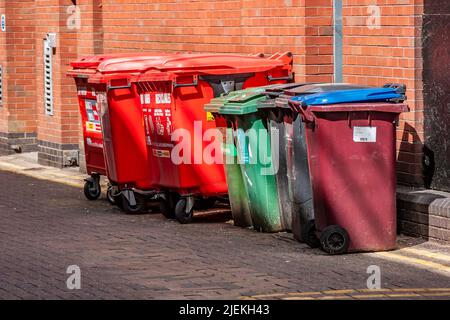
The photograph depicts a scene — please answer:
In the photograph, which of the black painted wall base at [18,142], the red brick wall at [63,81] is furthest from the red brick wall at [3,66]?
the red brick wall at [63,81]

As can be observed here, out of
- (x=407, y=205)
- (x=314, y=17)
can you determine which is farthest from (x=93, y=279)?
(x=314, y=17)

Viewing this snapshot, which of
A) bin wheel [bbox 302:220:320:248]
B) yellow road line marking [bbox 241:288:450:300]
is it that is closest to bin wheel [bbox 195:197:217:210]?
bin wheel [bbox 302:220:320:248]

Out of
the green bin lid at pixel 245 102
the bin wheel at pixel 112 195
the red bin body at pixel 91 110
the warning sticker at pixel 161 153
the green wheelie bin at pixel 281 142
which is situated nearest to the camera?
the green wheelie bin at pixel 281 142

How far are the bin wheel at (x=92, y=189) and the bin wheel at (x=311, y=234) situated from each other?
4502mm

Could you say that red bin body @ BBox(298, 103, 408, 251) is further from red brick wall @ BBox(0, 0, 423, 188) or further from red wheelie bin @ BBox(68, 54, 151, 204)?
red wheelie bin @ BBox(68, 54, 151, 204)

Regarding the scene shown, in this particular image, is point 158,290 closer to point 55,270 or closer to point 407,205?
point 55,270

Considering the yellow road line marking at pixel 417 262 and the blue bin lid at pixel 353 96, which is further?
the blue bin lid at pixel 353 96

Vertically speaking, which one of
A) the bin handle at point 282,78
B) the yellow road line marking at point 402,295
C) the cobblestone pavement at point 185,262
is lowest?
the cobblestone pavement at point 185,262

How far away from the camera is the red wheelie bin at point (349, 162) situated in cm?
1134

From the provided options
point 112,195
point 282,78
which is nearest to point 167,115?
point 282,78

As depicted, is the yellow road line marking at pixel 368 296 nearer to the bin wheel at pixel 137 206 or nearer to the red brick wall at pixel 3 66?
the bin wheel at pixel 137 206

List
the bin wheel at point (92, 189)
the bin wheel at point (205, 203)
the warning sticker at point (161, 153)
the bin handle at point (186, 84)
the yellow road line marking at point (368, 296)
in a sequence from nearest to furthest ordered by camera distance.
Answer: the yellow road line marking at point (368, 296) → the bin handle at point (186, 84) → the warning sticker at point (161, 153) → the bin wheel at point (205, 203) → the bin wheel at point (92, 189)

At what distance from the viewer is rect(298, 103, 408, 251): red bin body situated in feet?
37.2

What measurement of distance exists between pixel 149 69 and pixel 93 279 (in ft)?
12.7
